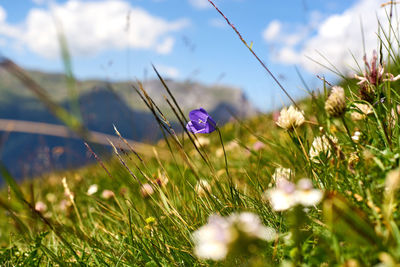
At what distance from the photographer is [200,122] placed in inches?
63.3

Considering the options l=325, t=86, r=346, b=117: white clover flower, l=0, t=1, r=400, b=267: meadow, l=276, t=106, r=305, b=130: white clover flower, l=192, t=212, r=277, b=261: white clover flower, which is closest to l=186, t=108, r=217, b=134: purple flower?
l=0, t=1, r=400, b=267: meadow

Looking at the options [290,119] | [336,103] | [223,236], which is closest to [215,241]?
[223,236]

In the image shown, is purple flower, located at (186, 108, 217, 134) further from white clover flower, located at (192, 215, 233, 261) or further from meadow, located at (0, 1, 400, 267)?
white clover flower, located at (192, 215, 233, 261)

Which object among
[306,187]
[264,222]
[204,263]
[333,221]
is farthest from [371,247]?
[204,263]

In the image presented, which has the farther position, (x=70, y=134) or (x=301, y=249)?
(x=301, y=249)

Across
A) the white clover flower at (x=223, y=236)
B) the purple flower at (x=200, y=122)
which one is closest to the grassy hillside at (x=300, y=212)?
the white clover flower at (x=223, y=236)

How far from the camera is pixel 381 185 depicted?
1.04 metres

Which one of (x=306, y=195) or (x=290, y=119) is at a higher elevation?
(x=290, y=119)

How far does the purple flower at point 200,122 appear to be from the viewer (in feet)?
5.13

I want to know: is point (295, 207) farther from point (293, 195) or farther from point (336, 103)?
point (336, 103)

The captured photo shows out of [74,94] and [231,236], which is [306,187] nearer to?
[231,236]

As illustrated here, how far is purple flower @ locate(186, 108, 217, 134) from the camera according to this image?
156cm

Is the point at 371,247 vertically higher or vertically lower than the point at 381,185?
lower

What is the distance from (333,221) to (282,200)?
15cm
